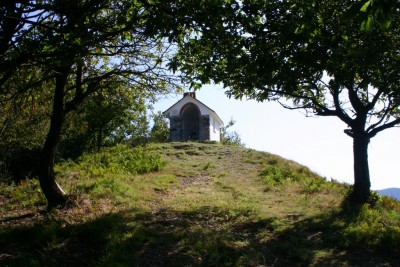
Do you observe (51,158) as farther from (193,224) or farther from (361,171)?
(361,171)

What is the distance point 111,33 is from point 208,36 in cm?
191

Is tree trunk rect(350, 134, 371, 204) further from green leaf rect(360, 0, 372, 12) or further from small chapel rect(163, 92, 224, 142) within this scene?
small chapel rect(163, 92, 224, 142)

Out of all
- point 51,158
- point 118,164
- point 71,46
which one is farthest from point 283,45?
point 118,164

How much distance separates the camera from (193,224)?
922 cm

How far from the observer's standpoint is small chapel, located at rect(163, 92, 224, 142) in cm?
3455

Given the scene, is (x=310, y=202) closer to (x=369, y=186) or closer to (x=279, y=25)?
(x=369, y=186)

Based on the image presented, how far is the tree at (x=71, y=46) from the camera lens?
599 cm

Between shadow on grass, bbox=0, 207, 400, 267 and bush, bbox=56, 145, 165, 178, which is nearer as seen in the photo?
shadow on grass, bbox=0, 207, 400, 267

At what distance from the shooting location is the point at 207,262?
6.77 meters

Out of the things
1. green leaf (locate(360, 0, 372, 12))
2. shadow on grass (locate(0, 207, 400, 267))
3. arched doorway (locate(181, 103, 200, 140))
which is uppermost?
arched doorway (locate(181, 103, 200, 140))

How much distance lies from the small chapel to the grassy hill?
18372mm

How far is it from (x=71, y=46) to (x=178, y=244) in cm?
444

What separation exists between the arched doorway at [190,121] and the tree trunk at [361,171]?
2361 centimetres

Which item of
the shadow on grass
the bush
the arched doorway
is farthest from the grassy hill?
the arched doorway
